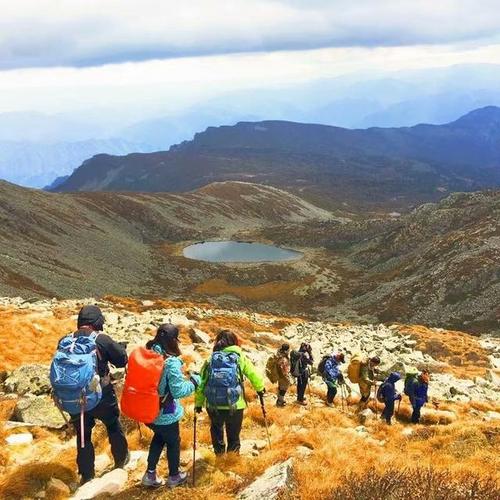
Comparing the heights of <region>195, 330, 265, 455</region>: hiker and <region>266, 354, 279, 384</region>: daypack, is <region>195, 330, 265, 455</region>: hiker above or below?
above

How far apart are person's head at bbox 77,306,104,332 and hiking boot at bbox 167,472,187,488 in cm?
316

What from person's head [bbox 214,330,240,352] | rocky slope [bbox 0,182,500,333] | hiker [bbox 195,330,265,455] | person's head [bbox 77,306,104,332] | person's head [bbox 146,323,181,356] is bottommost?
rocky slope [bbox 0,182,500,333]

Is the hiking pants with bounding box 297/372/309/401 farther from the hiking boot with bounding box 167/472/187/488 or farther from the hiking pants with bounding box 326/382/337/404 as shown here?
the hiking boot with bounding box 167/472/187/488

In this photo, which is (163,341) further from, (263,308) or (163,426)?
(263,308)

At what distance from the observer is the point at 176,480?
9523 millimetres

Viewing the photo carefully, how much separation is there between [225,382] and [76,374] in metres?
2.88

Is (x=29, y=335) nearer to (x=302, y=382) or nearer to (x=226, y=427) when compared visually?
(x=302, y=382)

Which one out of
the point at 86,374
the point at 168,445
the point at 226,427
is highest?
the point at 86,374

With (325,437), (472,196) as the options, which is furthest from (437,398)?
(472,196)

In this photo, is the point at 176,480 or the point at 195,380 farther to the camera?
the point at 195,380

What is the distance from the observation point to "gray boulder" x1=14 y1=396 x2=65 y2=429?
44.2ft

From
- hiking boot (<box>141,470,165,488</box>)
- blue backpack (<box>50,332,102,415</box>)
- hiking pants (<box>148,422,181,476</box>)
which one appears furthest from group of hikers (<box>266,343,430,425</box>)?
blue backpack (<box>50,332,102,415</box>)

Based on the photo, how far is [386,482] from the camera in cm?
844

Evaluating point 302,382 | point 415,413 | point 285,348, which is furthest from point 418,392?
point 285,348
